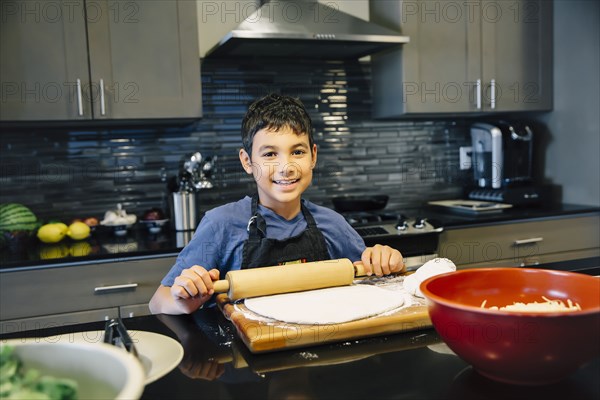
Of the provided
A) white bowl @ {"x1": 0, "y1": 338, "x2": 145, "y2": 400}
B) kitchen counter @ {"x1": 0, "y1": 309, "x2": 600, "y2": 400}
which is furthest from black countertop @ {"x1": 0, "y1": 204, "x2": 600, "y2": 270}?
white bowl @ {"x1": 0, "y1": 338, "x2": 145, "y2": 400}

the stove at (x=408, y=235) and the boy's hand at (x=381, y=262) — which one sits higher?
the boy's hand at (x=381, y=262)

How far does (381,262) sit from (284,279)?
26cm

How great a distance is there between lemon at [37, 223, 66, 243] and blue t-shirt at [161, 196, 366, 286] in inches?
44.5

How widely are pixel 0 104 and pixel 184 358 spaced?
1.77 metres

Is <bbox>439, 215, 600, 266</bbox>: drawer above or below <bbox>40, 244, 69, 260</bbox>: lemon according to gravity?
below

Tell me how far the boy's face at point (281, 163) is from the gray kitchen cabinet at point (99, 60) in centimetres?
106

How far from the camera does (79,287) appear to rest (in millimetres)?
2061

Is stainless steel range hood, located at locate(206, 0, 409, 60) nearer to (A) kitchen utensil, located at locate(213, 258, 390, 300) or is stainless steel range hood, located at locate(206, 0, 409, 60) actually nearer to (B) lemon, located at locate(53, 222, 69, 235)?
(B) lemon, located at locate(53, 222, 69, 235)

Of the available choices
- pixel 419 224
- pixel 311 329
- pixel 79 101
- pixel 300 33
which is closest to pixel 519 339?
pixel 311 329

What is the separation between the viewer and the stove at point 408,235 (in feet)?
7.88

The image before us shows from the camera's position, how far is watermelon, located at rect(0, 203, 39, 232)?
231cm

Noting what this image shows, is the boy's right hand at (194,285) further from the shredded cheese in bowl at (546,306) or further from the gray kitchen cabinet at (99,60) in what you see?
the gray kitchen cabinet at (99,60)

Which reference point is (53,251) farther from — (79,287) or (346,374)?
(346,374)

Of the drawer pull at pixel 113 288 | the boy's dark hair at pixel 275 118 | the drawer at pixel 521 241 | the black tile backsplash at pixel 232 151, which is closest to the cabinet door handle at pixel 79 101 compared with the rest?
the black tile backsplash at pixel 232 151
